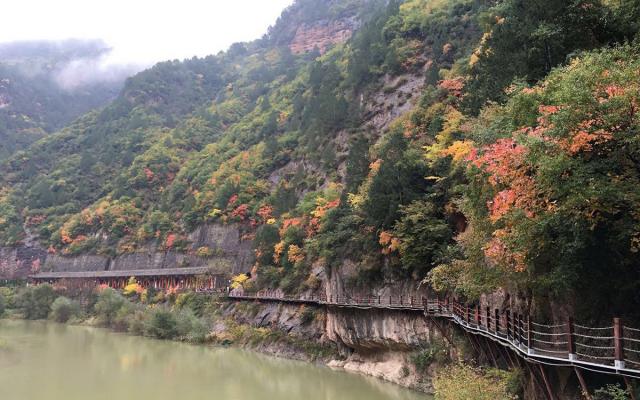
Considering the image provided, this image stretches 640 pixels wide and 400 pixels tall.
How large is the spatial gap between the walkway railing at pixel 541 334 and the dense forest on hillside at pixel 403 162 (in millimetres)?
1155

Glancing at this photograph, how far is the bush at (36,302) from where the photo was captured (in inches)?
3142

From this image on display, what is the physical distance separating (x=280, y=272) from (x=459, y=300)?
32.0m

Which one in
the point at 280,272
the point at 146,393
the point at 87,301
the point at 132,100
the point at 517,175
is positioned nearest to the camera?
the point at 517,175

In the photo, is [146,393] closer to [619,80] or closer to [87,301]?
[619,80]

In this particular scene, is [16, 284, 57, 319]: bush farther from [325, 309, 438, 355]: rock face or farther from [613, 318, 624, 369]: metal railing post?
[613, 318, 624, 369]: metal railing post

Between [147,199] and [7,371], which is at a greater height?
[147,199]

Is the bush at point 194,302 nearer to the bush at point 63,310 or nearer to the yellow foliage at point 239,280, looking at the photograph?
the yellow foliage at point 239,280

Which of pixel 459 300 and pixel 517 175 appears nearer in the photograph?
pixel 517 175

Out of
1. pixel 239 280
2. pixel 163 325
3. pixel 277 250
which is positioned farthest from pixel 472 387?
pixel 239 280

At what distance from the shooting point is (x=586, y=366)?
12.5m

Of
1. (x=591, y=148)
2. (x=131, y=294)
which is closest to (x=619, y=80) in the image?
(x=591, y=148)

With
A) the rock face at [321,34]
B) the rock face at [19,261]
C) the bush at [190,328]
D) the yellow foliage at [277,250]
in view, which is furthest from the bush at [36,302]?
the rock face at [321,34]

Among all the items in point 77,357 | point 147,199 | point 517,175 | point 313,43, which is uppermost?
point 313,43

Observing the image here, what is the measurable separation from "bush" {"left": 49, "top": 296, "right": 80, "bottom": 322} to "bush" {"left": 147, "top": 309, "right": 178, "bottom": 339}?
2327 centimetres
